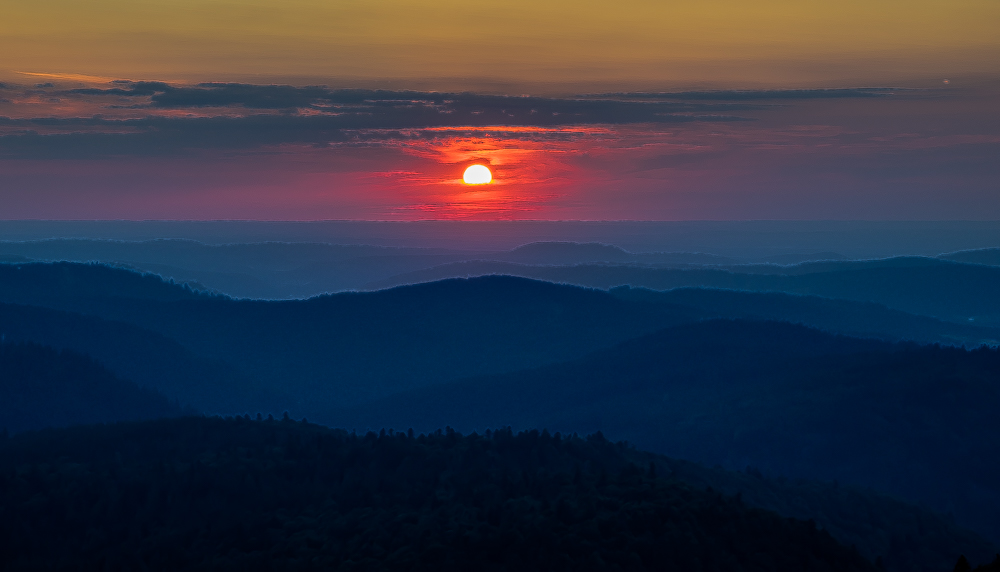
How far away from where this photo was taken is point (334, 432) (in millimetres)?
131000

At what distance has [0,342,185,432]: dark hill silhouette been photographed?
178 metres

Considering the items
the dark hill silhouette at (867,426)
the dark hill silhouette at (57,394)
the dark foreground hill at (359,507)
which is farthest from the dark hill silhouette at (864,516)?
the dark hill silhouette at (57,394)

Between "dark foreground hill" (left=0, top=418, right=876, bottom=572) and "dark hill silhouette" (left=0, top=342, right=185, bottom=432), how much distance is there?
168ft

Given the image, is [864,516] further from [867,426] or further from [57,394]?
[57,394]

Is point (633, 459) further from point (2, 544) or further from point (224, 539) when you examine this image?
point (2, 544)

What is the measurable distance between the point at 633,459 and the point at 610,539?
3740 centimetres

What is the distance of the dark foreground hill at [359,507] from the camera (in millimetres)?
80500

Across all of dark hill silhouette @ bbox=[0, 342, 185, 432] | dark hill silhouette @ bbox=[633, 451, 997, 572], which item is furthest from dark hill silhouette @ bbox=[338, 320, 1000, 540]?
dark hill silhouette @ bbox=[0, 342, 185, 432]

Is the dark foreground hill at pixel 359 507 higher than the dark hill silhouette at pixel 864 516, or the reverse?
the dark foreground hill at pixel 359 507

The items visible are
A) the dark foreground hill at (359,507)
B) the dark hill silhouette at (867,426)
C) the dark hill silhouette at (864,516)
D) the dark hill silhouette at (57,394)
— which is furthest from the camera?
the dark hill silhouette at (57,394)

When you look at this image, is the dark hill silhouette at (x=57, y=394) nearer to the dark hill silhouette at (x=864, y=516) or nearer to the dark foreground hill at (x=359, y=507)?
the dark foreground hill at (x=359, y=507)

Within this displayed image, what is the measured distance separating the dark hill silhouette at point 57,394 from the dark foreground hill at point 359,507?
51145mm

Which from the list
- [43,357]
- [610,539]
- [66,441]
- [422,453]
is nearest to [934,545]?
[610,539]

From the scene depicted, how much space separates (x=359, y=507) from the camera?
9919 cm
